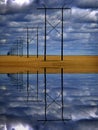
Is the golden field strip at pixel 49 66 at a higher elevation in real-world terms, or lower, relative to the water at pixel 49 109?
lower

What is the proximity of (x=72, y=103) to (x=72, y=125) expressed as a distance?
3438mm

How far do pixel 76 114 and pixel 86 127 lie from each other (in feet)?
5.65

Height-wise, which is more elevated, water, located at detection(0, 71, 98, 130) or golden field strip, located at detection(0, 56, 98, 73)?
water, located at detection(0, 71, 98, 130)

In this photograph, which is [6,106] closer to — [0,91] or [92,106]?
[92,106]

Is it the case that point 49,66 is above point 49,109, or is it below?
below

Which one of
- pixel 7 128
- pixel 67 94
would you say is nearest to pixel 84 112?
pixel 7 128

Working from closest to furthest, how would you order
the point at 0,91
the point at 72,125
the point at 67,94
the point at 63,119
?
the point at 72,125
the point at 63,119
the point at 67,94
the point at 0,91

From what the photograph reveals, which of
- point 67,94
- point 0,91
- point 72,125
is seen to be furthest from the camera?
point 0,91

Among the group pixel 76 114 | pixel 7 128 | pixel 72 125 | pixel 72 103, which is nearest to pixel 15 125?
pixel 7 128

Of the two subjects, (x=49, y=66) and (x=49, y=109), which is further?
(x=49, y=66)

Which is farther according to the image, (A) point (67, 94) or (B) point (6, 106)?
(A) point (67, 94)

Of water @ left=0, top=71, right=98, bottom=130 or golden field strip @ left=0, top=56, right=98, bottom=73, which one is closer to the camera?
Answer: water @ left=0, top=71, right=98, bottom=130

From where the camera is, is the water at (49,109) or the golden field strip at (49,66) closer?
the water at (49,109)

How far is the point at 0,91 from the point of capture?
13.7 meters
